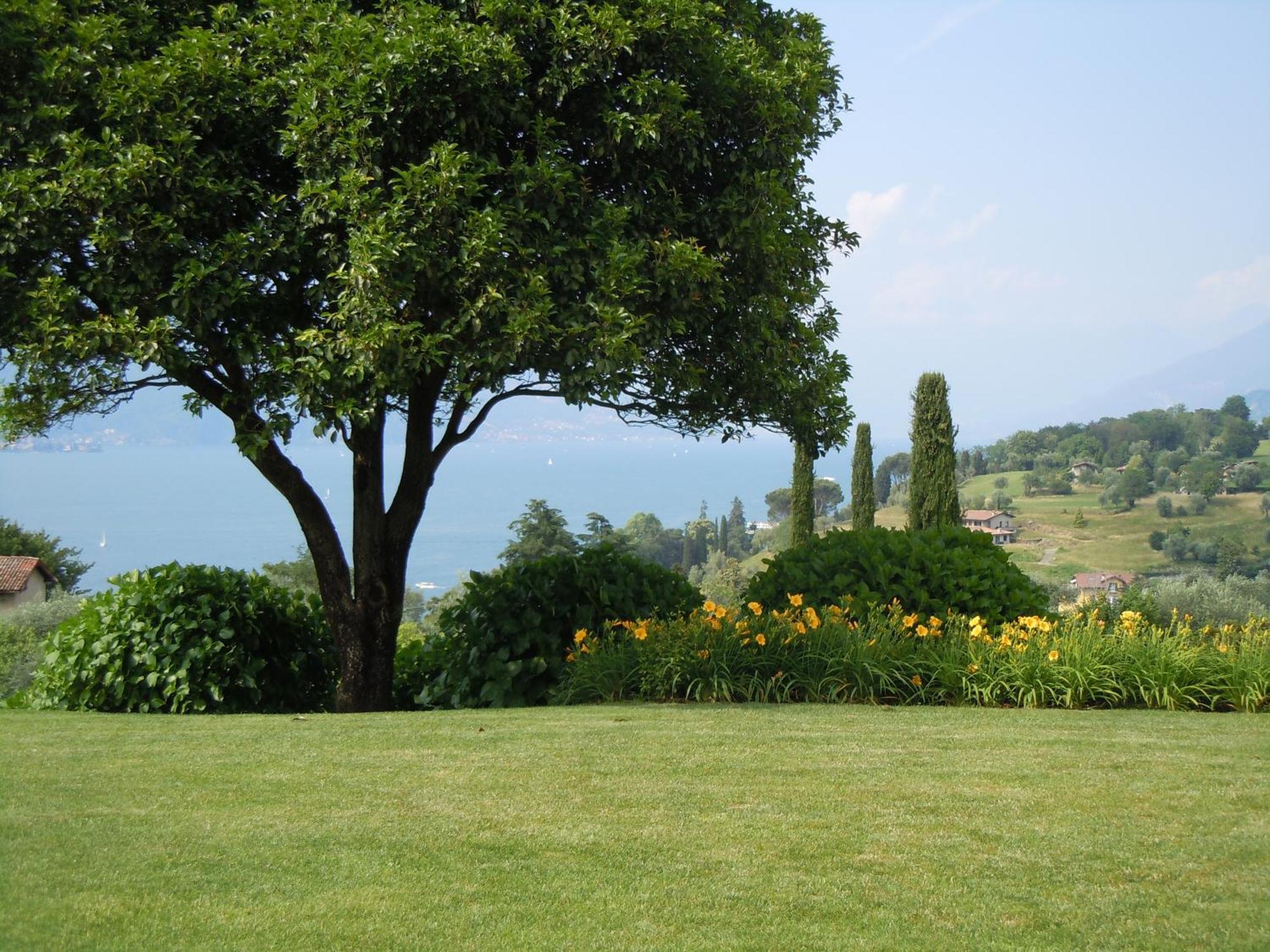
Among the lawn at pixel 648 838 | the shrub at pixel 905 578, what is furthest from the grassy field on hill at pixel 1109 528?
the lawn at pixel 648 838

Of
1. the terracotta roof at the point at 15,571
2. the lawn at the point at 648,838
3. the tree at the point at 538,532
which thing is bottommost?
the lawn at the point at 648,838

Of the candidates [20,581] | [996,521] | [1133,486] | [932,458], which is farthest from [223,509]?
[932,458]

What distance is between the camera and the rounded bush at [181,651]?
956 cm

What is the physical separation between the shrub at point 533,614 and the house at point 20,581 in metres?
21.2

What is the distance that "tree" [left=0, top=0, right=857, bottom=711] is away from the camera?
7.73 meters

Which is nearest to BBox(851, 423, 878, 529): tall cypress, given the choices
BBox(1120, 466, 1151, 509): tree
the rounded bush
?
the rounded bush

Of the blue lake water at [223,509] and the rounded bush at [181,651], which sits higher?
the blue lake water at [223,509]

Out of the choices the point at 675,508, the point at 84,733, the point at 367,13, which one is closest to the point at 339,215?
the point at 367,13

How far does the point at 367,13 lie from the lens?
891 centimetres

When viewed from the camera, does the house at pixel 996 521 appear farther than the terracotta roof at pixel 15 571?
Yes

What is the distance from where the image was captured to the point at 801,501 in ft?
78.0

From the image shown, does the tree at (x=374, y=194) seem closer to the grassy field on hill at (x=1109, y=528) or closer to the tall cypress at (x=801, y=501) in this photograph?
the tall cypress at (x=801, y=501)

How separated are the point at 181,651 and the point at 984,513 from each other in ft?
142

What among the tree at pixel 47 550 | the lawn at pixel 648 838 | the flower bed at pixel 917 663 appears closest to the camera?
the lawn at pixel 648 838
